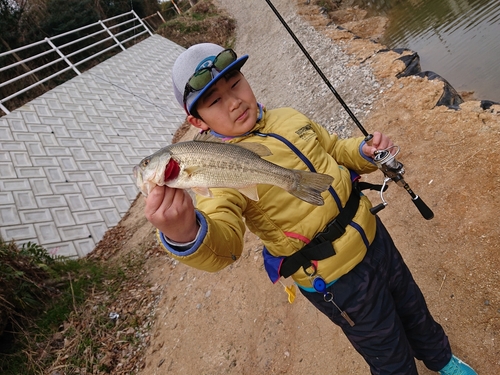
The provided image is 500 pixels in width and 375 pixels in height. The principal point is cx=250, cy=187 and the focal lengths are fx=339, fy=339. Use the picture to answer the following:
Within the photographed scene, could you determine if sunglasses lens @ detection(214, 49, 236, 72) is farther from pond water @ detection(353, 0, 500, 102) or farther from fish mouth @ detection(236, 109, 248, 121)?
pond water @ detection(353, 0, 500, 102)

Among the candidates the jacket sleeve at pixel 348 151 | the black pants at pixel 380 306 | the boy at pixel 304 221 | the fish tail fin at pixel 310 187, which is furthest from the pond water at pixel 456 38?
the fish tail fin at pixel 310 187

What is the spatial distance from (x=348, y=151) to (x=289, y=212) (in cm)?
83

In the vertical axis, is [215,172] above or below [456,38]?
above

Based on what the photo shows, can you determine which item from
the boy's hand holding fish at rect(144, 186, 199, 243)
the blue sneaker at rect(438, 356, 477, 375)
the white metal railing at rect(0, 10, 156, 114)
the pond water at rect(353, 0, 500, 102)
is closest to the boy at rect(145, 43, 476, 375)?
the boy's hand holding fish at rect(144, 186, 199, 243)

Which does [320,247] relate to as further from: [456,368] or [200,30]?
[200,30]

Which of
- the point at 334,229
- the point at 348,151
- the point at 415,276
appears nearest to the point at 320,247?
the point at 334,229

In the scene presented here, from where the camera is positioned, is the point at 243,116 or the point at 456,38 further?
the point at 456,38

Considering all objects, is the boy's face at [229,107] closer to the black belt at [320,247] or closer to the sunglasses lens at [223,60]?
the sunglasses lens at [223,60]

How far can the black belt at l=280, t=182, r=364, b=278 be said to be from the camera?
209 centimetres

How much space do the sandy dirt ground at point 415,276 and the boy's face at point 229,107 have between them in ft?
8.81

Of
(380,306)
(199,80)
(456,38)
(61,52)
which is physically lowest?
(456,38)

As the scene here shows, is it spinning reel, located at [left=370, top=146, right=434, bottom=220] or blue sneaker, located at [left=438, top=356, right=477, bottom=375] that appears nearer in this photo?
spinning reel, located at [left=370, top=146, right=434, bottom=220]

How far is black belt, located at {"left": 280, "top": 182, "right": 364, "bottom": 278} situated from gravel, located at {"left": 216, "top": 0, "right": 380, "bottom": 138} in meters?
4.83

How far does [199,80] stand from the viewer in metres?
1.92
